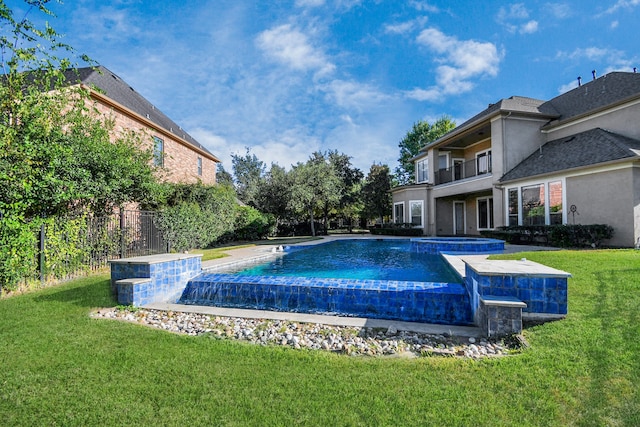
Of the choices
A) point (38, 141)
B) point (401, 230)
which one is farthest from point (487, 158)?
point (38, 141)

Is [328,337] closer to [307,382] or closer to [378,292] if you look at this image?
[307,382]

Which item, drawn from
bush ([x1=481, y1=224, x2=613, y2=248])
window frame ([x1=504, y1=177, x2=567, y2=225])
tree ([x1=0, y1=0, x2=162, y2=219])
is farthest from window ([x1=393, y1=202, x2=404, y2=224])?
tree ([x1=0, y1=0, x2=162, y2=219])

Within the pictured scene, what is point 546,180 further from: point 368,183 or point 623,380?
point 368,183

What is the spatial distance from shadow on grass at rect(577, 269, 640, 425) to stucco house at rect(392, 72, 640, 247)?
8754 mm

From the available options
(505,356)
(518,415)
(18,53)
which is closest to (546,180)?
(505,356)

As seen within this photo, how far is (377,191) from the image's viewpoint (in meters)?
30.1

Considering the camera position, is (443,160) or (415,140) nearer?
(443,160)

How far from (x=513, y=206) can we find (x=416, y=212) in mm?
7869

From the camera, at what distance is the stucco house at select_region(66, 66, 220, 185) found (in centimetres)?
1298

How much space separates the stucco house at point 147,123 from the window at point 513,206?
16199 mm

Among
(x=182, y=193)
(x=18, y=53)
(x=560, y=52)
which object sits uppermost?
(x=560, y=52)

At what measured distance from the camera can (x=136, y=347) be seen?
Answer: 3.51m

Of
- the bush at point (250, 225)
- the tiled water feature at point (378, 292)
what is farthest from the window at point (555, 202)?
the bush at point (250, 225)

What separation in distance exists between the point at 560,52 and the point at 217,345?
897 inches
